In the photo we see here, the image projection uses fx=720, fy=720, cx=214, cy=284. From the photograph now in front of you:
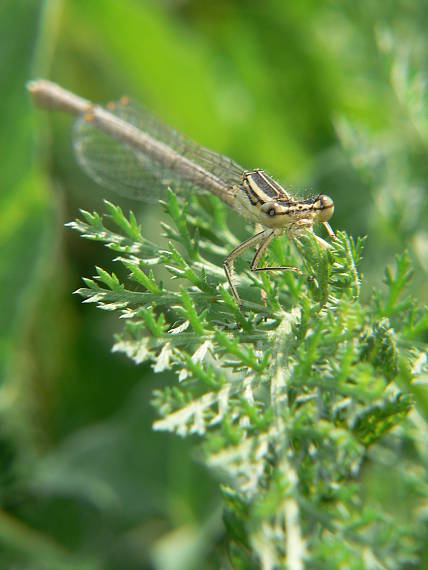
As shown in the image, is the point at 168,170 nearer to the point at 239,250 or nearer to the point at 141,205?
the point at 239,250

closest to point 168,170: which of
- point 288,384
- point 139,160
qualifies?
point 139,160

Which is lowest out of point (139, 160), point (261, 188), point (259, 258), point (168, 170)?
point (259, 258)

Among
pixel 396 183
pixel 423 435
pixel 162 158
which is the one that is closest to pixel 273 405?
pixel 423 435

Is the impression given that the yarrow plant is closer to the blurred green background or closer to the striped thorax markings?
the striped thorax markings

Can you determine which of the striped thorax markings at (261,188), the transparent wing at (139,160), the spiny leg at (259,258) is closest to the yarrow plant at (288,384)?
the spiny leg at (259,258)

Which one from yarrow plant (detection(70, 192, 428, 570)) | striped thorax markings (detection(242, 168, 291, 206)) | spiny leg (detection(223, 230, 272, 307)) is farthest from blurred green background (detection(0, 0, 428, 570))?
yarrow plant (detection(70, 192, 428, 570))
